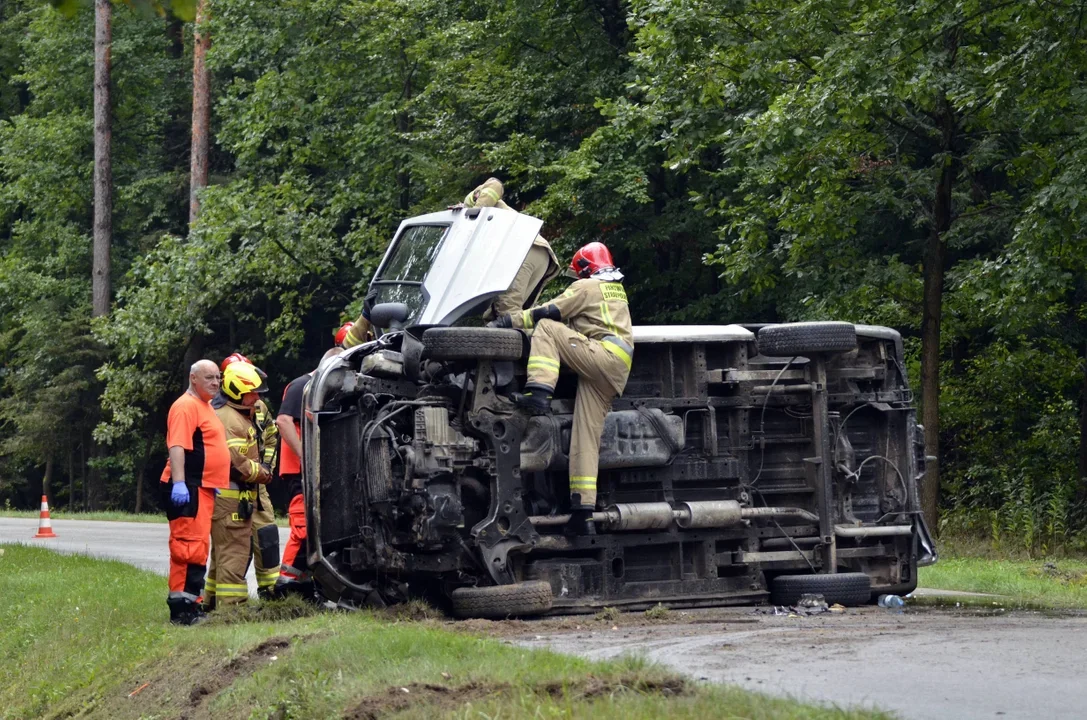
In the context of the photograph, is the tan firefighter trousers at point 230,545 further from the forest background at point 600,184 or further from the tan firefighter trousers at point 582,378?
the forest background at point 600,184

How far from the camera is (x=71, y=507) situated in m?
35.1

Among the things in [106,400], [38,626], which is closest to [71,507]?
[106,400]

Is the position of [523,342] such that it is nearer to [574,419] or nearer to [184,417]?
[574,419]

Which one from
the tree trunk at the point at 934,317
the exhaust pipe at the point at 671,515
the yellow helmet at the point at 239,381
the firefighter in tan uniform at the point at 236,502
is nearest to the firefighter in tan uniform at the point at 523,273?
the exhaust pipe at the point at 671,515

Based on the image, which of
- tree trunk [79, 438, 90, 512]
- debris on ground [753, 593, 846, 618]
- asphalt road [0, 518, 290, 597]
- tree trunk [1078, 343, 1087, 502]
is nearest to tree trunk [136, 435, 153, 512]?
tree trunk [79, 438, 90, 512]

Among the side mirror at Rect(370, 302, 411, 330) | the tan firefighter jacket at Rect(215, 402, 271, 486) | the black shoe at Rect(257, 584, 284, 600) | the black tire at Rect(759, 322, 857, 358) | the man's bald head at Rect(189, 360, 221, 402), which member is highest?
the side mirror at Rect(370, 302, 411, 330)

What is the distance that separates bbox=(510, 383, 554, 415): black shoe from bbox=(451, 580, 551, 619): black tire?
41.1 inches

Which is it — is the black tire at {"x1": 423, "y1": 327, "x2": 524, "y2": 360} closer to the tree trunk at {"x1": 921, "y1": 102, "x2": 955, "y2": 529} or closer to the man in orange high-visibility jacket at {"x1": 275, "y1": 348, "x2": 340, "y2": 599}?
the man in orange high-visibility jacket at {"x1": 275, "y1": 348, "x2": 340, "y2": 599}

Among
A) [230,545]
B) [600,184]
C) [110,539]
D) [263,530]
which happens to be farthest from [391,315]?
[600,184]

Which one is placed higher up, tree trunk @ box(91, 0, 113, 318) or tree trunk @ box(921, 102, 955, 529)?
tree trunk @ box(91, 0, 113, 318)

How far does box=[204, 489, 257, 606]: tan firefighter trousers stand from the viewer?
390 inches

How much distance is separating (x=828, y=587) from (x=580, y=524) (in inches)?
64.1

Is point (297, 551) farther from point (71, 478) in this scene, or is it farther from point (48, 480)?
point (48, 480)

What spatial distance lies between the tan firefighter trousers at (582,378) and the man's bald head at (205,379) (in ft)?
6.93
